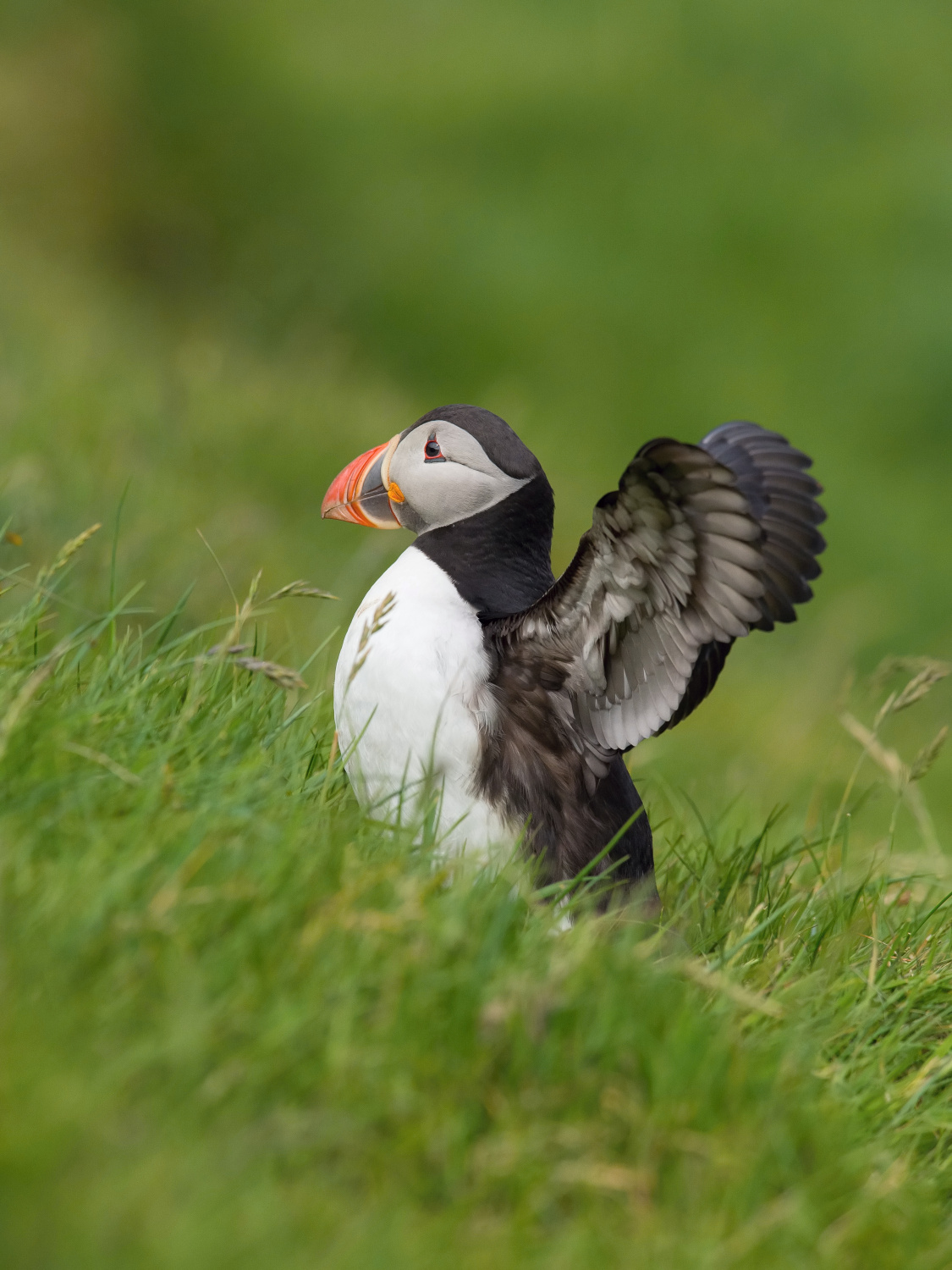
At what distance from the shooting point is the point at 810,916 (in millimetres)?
3562

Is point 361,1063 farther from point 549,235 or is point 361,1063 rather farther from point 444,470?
point 549,235

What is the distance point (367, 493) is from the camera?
389 cm

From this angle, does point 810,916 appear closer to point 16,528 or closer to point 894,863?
point 894,863

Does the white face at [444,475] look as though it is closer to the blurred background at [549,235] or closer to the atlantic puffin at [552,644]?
the atlantic puffin at [552,644]

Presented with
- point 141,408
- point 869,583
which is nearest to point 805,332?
point 869,583

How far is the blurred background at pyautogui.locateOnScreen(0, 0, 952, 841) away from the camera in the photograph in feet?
38.0

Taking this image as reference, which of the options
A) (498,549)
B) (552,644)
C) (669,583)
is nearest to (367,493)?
(498,549)

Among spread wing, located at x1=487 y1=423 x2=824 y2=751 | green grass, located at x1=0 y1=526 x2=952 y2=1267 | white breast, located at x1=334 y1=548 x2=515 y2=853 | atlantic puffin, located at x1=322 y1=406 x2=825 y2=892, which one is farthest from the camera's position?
white breast, located at x1=334 y1=548 x2=515 y2=853

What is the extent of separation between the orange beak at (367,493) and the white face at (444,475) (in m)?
0.03

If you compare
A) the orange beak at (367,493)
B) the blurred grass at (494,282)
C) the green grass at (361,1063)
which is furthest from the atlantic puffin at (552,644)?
the blurred grass at (494,282)

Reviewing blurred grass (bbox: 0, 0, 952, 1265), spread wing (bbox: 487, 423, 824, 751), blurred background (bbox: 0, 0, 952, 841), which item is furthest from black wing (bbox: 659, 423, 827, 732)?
blurred background (bbox: 0, 0, 952, 841)

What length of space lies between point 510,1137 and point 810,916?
1568 millimetres

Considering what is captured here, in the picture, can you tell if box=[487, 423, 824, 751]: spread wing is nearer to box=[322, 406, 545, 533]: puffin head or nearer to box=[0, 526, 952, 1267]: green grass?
box=[322, 406, 545, 533]: puffin head

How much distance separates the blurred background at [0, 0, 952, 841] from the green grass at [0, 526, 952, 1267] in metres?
6.34
